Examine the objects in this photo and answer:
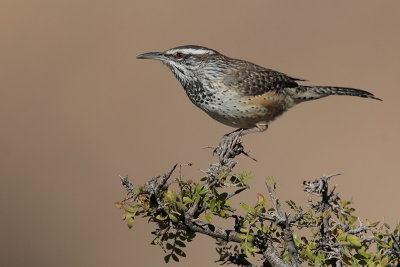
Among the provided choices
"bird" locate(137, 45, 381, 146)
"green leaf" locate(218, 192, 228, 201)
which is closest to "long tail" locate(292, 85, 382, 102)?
"bird" locate(137, 45, 381, 146)

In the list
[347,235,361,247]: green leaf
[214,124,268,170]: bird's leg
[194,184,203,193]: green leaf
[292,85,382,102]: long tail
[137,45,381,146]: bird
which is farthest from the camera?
[292,85,382,102]: long tail

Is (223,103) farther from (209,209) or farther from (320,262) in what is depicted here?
(320,262)

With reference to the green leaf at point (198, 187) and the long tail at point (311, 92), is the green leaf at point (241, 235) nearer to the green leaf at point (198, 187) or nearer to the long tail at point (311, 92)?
the green leaf at point (198, 187)

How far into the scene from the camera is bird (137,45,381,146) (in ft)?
9.30

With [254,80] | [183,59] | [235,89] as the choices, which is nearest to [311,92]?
[254,80]

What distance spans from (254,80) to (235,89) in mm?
188

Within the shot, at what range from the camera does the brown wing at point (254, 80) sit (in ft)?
9.58

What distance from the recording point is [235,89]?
2.89 metres

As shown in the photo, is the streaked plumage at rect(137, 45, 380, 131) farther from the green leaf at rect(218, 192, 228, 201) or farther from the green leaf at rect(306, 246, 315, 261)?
the green leaf at rect(306, 246, 315, 261)

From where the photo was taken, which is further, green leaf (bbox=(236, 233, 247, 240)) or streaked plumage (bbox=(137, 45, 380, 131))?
streaked plumage (bbox=(137, 45, 380, 131))

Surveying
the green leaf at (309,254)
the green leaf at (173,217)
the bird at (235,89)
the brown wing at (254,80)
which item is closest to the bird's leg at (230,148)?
the bird at (235,89)

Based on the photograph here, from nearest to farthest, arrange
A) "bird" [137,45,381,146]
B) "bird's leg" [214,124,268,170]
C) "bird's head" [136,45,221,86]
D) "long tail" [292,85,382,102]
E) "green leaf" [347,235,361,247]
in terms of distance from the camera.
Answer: "green leaf" [347,235,361,247] < "bird's leg" [214,124,268,170] < "bird" [137,45,381,146] < "bird's head" [136,45,221,86] < "long tail" [292,85,382,102]

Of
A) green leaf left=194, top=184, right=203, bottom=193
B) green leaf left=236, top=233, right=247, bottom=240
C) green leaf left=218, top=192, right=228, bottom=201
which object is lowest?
green leaf left=236, top=233, right=247, bottom=240

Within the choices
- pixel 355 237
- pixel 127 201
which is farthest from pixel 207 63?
pixel 355 237
